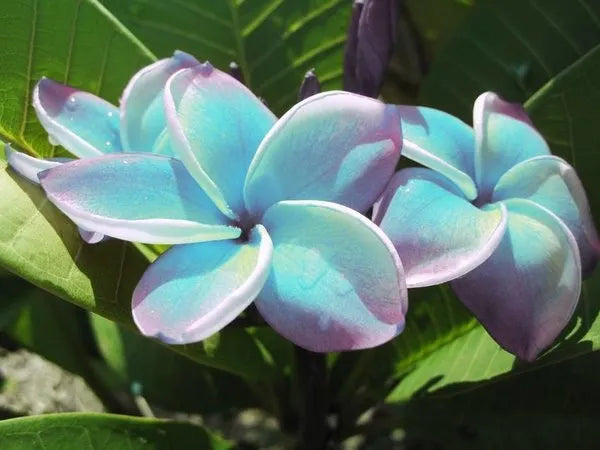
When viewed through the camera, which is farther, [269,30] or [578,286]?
[269,30]

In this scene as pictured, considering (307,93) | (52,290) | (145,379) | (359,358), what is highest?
(307,93)

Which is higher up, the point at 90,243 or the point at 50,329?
the point at 90,243

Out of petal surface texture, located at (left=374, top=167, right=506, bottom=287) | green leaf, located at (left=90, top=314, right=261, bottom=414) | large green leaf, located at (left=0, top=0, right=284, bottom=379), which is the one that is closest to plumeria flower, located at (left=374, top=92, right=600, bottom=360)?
petal surface texture, located at (left=374, top=167, right=506, bottom=287)

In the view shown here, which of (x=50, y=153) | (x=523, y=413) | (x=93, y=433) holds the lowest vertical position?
(x=523, y=413)

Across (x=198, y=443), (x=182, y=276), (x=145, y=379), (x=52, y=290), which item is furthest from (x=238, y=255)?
(x=145, y=379)

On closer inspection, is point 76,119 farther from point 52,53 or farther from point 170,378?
point 170,378

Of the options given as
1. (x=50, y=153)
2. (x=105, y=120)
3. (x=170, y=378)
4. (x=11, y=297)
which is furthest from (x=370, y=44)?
(x=170, y=378)

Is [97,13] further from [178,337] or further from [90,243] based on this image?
[178,337]
